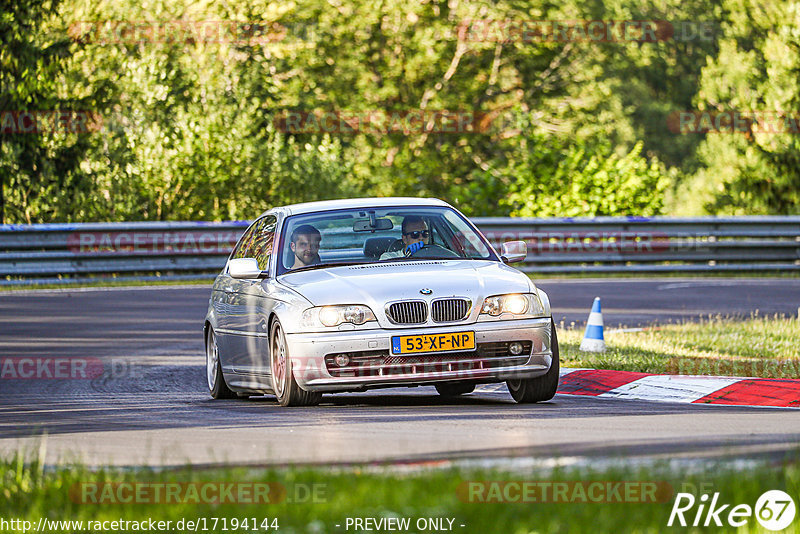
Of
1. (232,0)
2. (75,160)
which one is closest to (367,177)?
(232,0)

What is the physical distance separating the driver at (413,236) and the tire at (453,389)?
105cm

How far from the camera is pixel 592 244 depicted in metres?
27.5

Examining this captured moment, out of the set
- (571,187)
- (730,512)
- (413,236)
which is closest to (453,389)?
(413,236)

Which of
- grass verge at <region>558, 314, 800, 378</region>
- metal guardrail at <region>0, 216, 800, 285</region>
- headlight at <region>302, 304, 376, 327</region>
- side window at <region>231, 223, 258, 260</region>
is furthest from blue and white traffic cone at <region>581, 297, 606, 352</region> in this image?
metal guardrail at <region>0, 216, 800, 285</region>

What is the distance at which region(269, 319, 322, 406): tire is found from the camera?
986 centimetres

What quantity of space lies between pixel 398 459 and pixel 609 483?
1512mm

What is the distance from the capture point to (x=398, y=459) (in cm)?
696

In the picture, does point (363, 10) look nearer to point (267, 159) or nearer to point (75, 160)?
point (267, 159)

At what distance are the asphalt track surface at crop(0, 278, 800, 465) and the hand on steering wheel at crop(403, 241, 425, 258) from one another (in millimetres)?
1104

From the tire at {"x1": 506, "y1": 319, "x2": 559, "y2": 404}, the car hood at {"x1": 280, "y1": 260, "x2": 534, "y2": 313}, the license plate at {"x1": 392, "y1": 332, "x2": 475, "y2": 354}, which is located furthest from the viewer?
the tire at {"x1": 506, "y1": 319, "x2": 559, "y2": 404}

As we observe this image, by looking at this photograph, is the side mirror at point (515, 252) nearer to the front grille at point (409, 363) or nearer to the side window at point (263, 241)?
the front grille at point (409, 363)

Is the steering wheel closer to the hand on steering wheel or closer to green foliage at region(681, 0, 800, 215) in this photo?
the hand on steering wheel

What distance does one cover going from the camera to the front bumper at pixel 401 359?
954 cm

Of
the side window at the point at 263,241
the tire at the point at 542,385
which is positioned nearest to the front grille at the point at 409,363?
the tire at the point at 542,385
